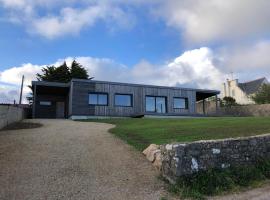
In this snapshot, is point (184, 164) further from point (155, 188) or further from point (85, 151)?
point (85, 151)

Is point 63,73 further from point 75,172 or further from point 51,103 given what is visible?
point 75,172

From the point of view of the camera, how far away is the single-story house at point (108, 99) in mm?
28062

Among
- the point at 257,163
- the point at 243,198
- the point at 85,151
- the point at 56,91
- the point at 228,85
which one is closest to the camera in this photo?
the point at 243,198

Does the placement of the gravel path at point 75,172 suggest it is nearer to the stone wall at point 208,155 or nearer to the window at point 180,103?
the stone wall at point 208,155

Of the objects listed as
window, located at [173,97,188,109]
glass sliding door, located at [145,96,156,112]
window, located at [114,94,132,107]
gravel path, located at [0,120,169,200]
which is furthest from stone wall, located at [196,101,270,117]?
gravel path, located at [0,120,169,200]

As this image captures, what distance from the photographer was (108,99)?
29.1 m

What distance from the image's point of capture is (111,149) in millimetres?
10625

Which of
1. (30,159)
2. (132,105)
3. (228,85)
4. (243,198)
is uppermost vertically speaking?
(228,85)

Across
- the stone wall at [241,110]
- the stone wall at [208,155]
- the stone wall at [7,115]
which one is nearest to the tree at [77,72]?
the stone wall at [241,110]

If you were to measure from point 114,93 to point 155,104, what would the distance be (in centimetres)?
459

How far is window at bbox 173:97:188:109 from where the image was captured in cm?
3259

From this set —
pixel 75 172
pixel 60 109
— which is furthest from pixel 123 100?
pixel 75 172

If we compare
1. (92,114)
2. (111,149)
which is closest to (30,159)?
(111,149)

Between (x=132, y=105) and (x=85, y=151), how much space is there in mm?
19966
